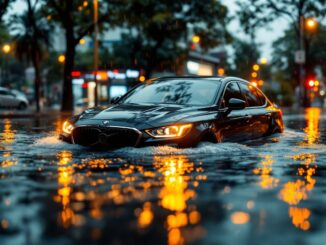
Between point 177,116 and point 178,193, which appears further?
point 177,116

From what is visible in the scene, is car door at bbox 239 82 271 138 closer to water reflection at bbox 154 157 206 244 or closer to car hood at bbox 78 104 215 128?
car hood at bbox 78 104 215 128

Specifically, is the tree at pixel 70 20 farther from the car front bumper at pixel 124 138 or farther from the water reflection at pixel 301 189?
the water reflection at pixel 301 189

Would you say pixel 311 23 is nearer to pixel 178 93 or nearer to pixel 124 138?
pixel 178 93

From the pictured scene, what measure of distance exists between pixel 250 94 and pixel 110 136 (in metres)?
3.65

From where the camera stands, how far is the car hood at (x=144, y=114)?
1011cm

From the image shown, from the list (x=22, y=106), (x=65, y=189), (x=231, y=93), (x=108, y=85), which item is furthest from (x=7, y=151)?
(x=108, y=85)

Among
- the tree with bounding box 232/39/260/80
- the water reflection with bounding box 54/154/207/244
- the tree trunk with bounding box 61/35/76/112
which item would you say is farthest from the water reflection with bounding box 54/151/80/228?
the tree with bounding box 232/39/260/80

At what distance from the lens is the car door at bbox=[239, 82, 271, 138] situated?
12461 mm

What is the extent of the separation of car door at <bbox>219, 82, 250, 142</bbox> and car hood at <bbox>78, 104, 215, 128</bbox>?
56 centimetres

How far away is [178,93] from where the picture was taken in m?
11.6

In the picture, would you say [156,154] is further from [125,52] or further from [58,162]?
[125,52]

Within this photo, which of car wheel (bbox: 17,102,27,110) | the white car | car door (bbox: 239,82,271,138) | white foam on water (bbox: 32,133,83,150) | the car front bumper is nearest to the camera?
the car front bumper

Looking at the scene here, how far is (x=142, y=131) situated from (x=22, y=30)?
57.7m

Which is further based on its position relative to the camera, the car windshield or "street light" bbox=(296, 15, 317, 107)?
"street light" bbox=(296, 15, 317, 107)
